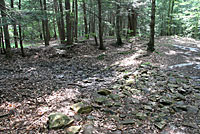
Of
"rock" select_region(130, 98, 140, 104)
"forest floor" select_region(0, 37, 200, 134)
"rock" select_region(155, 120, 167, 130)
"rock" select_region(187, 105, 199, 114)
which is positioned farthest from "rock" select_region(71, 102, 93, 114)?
"rock" select_region(187, 105, 199, 114)

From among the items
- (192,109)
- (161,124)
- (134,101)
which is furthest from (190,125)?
(134,101)

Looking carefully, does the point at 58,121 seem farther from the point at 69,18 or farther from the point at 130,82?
the point at 69,18

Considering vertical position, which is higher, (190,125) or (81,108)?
(81,108)

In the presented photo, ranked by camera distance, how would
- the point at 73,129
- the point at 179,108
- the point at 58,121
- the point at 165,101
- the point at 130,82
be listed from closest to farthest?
1. the point at 73,129
2. the point at 58,121
3. the point at 179,108
4. the point at 165,101
5. the point at 130,82

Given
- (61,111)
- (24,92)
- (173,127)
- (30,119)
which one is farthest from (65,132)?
(24,92)

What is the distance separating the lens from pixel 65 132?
3748 mm

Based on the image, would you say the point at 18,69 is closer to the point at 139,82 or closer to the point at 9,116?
the point at 9,116

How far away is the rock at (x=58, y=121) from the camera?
12.8 feet

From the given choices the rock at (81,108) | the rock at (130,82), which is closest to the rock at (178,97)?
the rock at (130,82)

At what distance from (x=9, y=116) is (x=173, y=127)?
4.97 m

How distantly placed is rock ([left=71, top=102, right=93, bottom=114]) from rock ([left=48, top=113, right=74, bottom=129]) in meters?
0.54

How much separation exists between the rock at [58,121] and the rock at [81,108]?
54 centimetres

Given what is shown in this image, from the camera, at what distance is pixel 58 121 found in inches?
159

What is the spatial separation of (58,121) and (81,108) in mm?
944
